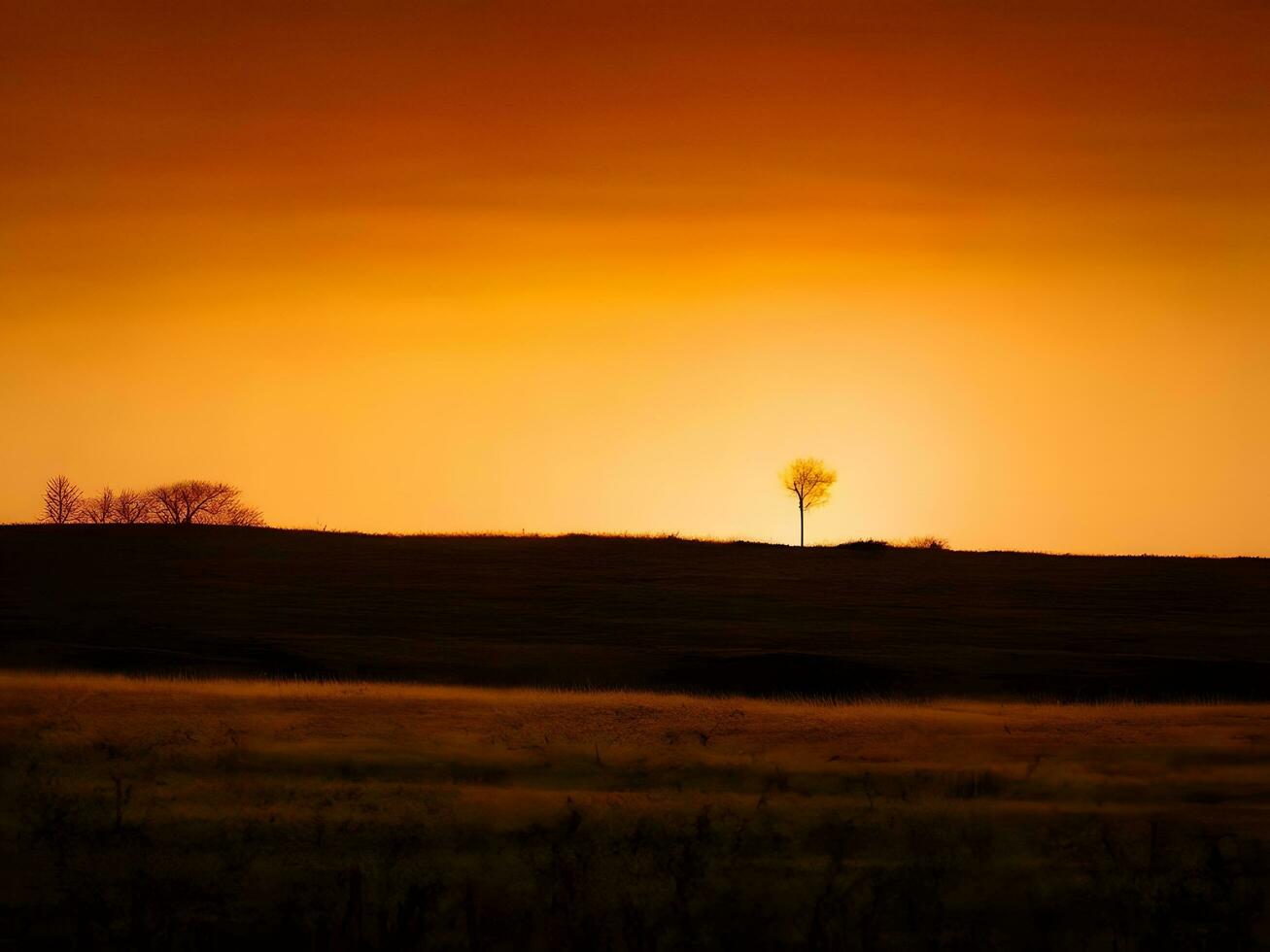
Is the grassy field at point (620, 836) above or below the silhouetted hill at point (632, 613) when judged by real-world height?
below

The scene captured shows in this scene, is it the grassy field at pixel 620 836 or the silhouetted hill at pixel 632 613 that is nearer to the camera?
the grassy field at pixel 620 836

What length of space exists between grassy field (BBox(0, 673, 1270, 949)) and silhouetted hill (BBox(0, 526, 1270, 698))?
11742 mm

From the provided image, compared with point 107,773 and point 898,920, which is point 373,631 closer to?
point 107,773

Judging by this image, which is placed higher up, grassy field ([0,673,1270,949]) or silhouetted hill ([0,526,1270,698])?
silhouetted hill ([0,526,1270,698])

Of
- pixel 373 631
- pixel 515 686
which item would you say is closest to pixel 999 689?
pixel 515 686

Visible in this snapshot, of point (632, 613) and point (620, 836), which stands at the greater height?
point (632, 613)

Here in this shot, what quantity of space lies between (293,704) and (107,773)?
7347mm

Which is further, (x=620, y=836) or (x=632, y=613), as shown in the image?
(x=632, y=613)

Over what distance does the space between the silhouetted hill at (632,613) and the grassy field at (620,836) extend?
11.7 m

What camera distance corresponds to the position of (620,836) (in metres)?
10.5

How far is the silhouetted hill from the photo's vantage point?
29188 millimetres

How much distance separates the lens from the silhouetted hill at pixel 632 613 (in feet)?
95.8

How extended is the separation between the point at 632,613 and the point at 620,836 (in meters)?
30.3

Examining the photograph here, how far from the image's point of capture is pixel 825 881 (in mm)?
9492
